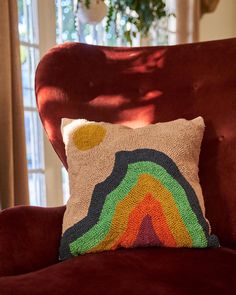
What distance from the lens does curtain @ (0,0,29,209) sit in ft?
4.58

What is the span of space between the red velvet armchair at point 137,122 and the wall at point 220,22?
1.75 meters

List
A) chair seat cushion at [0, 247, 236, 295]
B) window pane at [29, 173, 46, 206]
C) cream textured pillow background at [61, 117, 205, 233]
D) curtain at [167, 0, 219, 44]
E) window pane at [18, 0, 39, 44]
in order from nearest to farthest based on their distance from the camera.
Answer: chair seat cushion at [0, 247, 236, 295], cream textured pillow background at [61, 117, 205, 233], window pane at [18, 0, 39, 44], window pane at [29, 173, 46, 206], curtain at [167, 0, 219, 44]

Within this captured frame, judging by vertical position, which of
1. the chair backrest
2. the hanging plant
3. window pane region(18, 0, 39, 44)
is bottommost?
the chair backrest

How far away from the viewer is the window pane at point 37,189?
6.21ft

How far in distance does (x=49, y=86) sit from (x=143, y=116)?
342 millimetres

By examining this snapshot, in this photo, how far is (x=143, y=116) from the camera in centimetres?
128

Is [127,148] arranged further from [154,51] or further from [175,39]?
[175,39]

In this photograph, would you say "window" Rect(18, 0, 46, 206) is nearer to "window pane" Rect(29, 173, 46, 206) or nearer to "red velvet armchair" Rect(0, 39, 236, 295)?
"window pane" Rect(29, 173, 46, 206)

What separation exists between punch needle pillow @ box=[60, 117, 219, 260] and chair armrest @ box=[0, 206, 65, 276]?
0.04 meters

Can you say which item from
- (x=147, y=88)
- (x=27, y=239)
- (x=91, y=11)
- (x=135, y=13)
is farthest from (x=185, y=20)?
(x=27, y=239)

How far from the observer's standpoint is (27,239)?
0.95m

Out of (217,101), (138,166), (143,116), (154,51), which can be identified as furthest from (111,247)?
(154,51)

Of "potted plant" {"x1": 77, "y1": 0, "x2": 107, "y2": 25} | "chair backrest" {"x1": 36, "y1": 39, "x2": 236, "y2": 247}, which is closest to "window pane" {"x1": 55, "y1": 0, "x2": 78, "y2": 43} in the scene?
"potted plant" {"x1": 77, "y1": 0, "x2": 107, "y2": 25}

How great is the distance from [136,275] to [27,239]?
12.2 inches
